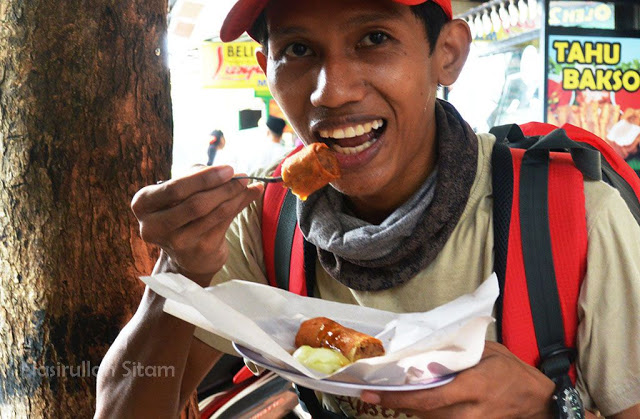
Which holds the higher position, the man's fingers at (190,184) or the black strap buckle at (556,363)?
the man's fingers at (190,184)

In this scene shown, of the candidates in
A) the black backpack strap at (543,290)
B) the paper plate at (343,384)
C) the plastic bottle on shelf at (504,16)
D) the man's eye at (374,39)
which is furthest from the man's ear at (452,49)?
the plastic bottle on shelf at (504,16)

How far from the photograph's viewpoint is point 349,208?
7.80ft

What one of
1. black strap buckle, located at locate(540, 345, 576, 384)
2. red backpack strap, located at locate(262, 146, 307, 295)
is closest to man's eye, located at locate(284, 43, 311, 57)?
red backpack strap, located at locate(262, 146, 307, 295)

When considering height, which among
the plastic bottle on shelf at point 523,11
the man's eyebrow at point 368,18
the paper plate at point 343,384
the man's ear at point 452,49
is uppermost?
the plastic bottle on shelf at point 523,11

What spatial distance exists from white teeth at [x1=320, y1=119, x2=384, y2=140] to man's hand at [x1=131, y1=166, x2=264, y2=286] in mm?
330

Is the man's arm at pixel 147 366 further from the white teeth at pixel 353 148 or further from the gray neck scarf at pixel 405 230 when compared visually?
the white teeth at pixel 353 148

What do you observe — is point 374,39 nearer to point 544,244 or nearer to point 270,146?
point 544,244

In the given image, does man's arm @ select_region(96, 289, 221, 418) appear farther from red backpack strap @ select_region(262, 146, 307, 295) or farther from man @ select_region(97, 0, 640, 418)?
red backpack strap @ select_region(262, 146, 307, 295)

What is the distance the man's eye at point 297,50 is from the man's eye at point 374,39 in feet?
0.57

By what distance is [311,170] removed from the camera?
192 cm

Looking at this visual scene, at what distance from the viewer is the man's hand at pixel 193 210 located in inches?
65.8

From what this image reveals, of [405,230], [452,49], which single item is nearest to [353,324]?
[405,230]

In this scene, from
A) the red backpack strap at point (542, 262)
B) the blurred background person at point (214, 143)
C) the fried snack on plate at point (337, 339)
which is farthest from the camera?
the blurred background person at point (214, 143)

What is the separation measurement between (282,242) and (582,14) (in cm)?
722
